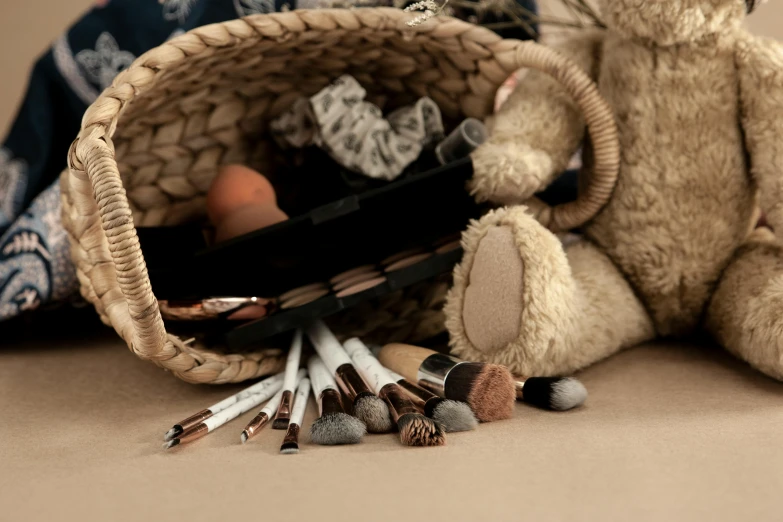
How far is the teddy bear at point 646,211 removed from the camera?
614mm

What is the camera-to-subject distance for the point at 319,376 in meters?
0.64

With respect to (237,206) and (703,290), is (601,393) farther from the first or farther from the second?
(237,206)

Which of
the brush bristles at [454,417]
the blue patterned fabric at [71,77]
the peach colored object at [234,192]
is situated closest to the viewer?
the brush bristles at [454,417]

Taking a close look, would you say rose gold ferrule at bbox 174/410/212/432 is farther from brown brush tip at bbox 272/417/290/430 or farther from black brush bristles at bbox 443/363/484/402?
black brush bristles at bbox 443/363/484/402

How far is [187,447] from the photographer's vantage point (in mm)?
537

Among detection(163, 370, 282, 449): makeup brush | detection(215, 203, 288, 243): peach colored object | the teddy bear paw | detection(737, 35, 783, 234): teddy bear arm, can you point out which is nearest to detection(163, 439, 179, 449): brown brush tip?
detection(163, 370, 282, 449): makeup brush

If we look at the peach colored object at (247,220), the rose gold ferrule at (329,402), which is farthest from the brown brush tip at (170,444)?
the peach colored object at (247,220)

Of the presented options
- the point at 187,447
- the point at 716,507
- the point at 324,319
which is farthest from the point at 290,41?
the point at 716,507

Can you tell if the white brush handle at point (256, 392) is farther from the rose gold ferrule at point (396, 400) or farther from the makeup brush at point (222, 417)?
the rose gold ferrule at point (396, 400)

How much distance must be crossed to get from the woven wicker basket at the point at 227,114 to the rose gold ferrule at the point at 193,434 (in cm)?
7

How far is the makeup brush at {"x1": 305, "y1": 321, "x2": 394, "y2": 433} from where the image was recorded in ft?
1.76

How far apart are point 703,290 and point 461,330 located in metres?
0.23

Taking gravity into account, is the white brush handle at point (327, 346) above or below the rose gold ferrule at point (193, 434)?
below

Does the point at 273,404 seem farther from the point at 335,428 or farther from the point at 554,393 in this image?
Result: the point at 554,393
